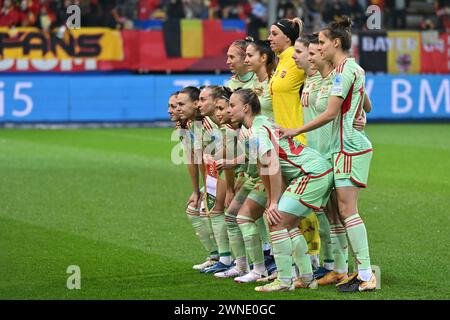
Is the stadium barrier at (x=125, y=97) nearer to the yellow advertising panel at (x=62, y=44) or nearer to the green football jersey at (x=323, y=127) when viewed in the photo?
the yellow advertising panel at (x=62, y=44)

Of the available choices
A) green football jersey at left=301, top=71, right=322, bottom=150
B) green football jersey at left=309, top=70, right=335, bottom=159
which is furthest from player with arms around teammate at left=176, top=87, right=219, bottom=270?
green football jersey at left=309, top=70, right=335, bottom=159

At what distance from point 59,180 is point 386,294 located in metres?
7.94

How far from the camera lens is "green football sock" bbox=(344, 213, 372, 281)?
7.66 metres

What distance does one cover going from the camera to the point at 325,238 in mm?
8477

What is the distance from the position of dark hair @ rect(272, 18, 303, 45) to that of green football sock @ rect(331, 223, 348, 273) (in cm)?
163

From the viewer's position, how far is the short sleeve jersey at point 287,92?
8430 mm

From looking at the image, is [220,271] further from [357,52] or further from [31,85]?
[357,52]

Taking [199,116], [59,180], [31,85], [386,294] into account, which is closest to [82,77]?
[31,85]

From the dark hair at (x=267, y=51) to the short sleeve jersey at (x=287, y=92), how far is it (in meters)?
0.12

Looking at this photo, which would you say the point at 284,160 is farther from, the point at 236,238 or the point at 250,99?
the point at 236,238

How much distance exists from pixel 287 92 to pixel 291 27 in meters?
0.56

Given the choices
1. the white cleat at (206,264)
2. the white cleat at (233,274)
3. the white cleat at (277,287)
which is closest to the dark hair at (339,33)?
the white cleat at (277,287)
